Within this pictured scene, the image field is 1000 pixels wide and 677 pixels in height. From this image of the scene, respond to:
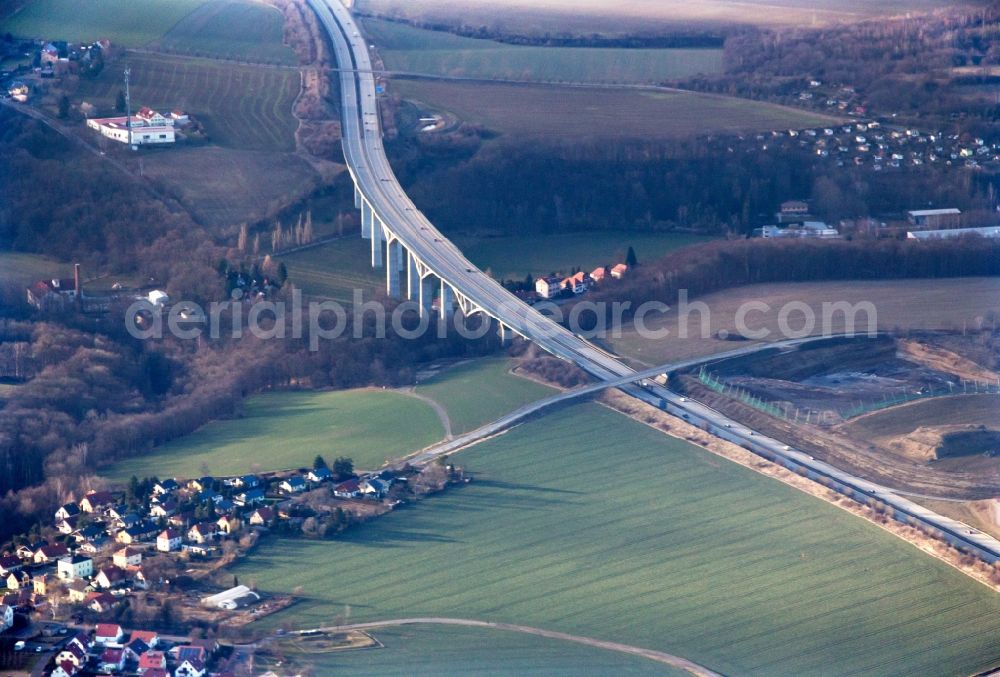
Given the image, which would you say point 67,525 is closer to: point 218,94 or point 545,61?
point 218,94

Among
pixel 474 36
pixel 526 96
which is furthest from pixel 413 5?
pixel 526 96

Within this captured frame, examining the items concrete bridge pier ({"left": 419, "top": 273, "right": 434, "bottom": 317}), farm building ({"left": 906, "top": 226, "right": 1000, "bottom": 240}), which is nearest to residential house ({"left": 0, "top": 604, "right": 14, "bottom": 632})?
concrete bridge pier ({"left": 419, "top": 273, "right": 434, "bottom": 317})

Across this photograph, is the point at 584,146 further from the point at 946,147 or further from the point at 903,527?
the point at 903,527

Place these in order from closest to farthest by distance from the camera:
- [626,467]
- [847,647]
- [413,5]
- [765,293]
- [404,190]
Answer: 1. [847,647]
2. [626,467]
3. [765,293]
4. [404,190]
5. [413,5]

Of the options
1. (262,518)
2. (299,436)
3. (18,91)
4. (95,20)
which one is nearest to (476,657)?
(262,518)

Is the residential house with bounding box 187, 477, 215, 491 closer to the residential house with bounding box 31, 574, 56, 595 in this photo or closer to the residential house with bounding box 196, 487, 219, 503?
the residential house with bounding box 196, 487, 219, 503

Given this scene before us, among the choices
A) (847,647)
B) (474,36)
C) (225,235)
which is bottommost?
(847,647)
